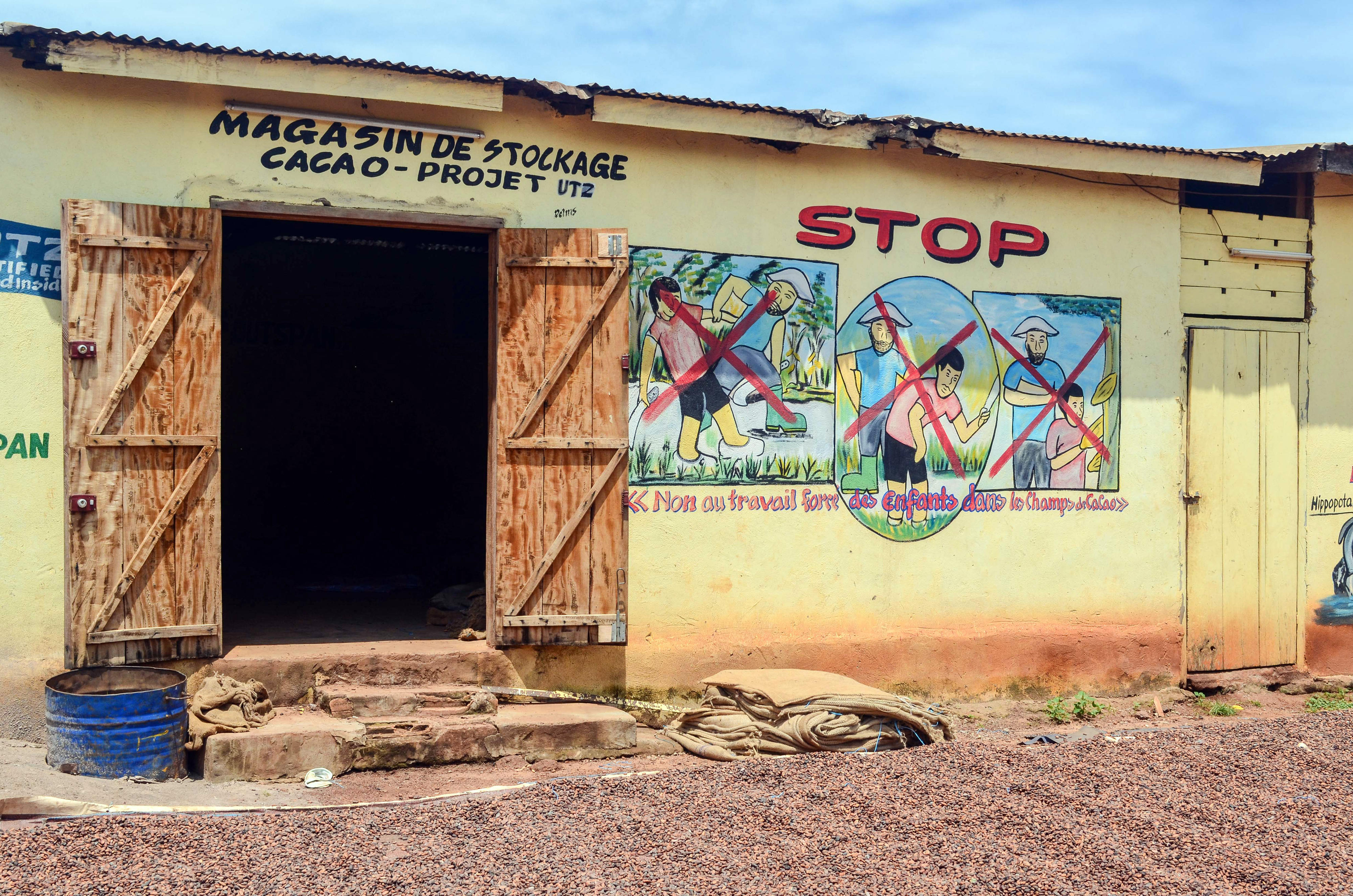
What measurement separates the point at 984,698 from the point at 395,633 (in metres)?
3.91

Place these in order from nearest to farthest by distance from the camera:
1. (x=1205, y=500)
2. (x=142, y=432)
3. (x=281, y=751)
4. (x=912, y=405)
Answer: (x=281, y=751) → (x=142, y=432) → (x=912, y=405) → (x=1205, y=500)

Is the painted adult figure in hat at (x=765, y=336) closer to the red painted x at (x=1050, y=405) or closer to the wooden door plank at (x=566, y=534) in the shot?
the wooden door plank at (x=566, y=534)

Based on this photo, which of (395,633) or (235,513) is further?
(235,513)

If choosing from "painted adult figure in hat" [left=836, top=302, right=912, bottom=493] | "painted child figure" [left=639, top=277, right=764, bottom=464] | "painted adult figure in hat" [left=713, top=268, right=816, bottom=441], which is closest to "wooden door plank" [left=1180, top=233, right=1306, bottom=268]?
"painted adult figure in hat" [left=836, top=302, right=912, bottom=493]

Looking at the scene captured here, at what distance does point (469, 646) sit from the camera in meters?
6.42

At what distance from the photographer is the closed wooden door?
811cm

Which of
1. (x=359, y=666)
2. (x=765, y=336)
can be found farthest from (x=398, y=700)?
(x=765, y=336)

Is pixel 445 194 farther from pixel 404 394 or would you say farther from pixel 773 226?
pixel 404 394

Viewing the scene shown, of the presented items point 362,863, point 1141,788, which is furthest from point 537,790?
point 1141,788

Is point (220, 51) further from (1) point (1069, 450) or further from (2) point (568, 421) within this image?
(1) point (1069, 450)

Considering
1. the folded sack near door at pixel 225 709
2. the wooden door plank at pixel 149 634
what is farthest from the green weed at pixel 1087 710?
the wooden door plank at pixel 149 634

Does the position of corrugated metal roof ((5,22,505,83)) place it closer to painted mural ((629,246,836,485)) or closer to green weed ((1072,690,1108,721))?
painted mural ((629,246,836,485))

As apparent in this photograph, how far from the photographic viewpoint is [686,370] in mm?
6734

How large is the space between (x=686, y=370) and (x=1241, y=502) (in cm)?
447
